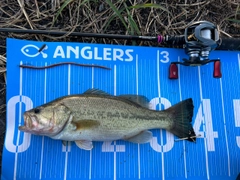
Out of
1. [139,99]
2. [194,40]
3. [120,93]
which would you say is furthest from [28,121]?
[194,40]

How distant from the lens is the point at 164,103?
3.16 m

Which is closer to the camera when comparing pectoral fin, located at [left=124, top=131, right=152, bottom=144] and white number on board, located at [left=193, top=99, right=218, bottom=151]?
pectoral fin, located at [left=124, top=131, right=152, bottom=144]

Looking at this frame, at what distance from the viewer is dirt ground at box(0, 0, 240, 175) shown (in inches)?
127

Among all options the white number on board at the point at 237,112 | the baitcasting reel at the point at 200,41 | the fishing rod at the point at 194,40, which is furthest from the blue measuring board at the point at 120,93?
the baitcasting reel at the point at 200,41

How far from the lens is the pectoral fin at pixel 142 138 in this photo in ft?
9.58

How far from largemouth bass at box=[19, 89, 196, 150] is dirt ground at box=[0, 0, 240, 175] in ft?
2.43

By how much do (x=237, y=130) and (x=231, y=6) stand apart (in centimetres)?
161

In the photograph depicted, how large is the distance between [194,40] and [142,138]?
3.86 ft

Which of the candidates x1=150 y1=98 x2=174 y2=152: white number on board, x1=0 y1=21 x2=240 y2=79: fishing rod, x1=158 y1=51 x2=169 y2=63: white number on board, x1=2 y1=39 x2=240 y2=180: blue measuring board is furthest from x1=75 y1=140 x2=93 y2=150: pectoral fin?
x1=158 y1=51 x2=169 y2=63: white number on board

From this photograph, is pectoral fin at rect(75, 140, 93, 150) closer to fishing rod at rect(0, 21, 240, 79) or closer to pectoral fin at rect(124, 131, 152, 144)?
pectoral fin at rect(124, 131, 152, 144)

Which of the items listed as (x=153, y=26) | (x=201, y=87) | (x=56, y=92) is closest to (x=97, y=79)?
(x=56, y=92)

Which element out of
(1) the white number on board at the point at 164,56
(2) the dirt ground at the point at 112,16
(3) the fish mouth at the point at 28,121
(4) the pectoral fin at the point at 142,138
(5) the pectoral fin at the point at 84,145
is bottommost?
(5) the pectoral fin at the point at 84,145

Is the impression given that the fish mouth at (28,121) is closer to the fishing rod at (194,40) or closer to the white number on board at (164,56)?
the fishing rod at (194,40)

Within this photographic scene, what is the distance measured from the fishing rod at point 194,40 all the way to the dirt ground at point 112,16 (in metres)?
0.15
